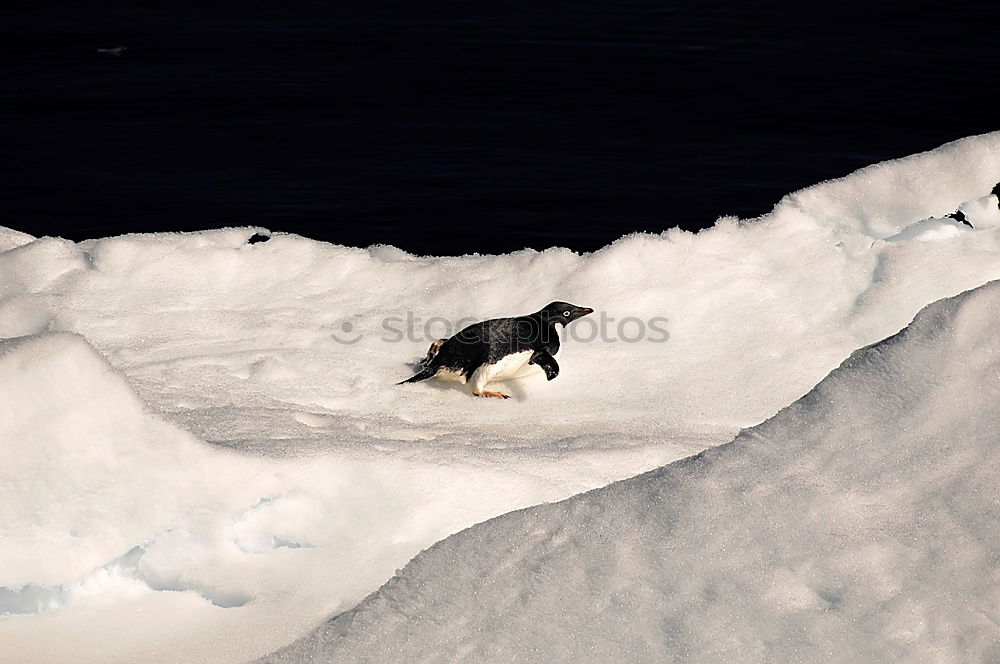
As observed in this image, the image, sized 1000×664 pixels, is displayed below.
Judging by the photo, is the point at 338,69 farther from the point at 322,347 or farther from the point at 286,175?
the point at 322,347

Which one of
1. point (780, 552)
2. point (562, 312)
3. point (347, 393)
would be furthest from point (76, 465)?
point (562, 312)

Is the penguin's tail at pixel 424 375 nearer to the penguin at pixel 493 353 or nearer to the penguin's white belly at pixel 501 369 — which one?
the penguin at pixel 493 353

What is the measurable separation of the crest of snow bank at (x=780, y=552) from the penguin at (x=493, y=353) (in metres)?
2.87

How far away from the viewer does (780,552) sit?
345cm

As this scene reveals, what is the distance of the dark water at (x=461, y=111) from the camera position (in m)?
12.0

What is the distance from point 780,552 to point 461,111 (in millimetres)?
11685

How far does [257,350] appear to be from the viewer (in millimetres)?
7129

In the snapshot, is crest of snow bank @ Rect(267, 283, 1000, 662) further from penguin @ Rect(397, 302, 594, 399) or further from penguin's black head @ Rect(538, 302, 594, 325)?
penguin's black head @ Rect(538, 302, 594, 325)

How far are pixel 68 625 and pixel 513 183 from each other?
8986mm

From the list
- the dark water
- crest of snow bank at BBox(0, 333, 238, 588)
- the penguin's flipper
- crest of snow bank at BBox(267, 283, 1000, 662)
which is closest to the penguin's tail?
the penguin's flipper

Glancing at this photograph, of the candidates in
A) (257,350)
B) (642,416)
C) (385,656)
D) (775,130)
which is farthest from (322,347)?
(775,130)

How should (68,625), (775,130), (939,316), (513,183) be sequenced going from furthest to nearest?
1. (775,130)
2. (513,183)
3. (68,625)
4. (939,316)

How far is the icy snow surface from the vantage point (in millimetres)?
4238

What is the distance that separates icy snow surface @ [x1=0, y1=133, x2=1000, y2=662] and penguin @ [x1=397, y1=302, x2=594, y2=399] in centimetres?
13
